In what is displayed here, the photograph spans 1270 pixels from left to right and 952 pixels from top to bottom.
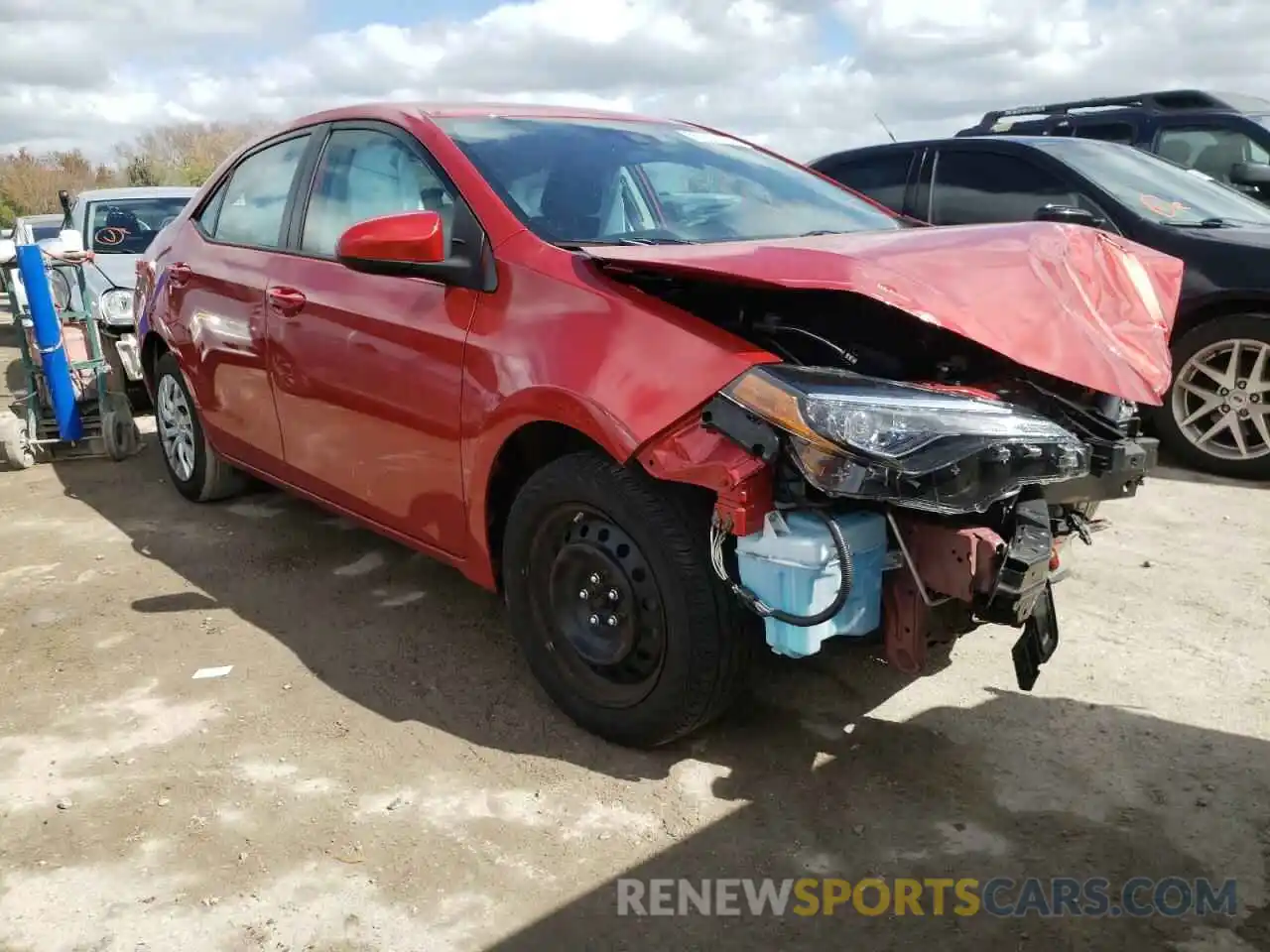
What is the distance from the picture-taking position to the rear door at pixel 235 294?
13.0ft

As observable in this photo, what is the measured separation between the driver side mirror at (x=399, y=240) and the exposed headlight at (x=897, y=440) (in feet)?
3.36

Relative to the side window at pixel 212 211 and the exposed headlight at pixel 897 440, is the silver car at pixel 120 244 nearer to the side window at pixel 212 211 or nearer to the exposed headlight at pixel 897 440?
the side window at pixel 212 211

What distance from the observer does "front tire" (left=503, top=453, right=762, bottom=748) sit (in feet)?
8.16

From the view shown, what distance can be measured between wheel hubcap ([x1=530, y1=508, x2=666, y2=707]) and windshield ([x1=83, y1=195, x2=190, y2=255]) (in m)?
7.32

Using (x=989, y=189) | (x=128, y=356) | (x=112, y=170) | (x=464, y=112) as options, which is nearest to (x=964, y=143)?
(x=989, y=189)

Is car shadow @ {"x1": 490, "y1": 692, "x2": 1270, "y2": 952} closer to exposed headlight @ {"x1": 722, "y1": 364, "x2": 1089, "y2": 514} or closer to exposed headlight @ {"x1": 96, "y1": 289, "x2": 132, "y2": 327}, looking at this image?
exposed headlight @ {"x1": 722, "y1": 364, "x2": 1089, "y2": 514}

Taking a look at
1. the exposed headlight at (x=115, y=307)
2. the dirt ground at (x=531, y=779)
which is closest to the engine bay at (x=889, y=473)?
the dirt ground at (x=531, y=779)

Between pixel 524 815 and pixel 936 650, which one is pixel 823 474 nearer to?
pixel 524 815

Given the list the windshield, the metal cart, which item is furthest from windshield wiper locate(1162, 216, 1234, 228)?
the windshield

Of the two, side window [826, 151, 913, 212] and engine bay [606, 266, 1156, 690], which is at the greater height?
side window [826, 151, 913, 212]

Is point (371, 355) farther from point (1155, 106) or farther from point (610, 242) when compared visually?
point (1155, 106)

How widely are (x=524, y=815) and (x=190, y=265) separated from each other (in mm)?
3094

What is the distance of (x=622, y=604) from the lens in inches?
105

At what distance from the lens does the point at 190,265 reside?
14.8ft
